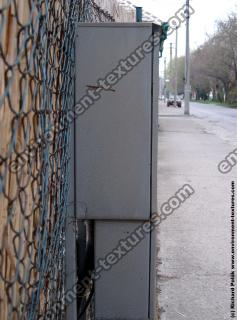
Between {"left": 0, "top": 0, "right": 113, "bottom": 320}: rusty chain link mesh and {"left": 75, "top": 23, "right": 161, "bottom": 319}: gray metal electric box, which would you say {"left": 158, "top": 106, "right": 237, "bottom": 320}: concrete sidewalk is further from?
{"left": 0, "top": 0, "right": 113, "bottom": 320}: rusty chain link mesh

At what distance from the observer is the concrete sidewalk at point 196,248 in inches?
165

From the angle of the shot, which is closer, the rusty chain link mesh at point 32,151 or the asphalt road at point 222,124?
the rusty chain link mesh at point 32,151

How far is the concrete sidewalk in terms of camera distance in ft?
13.7

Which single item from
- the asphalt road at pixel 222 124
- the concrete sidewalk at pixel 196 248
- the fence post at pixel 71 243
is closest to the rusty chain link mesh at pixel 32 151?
the fence post at pixel 71 243

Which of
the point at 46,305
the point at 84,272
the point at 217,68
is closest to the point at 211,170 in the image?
the point at 84,272

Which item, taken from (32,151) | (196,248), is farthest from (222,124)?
(32,151)

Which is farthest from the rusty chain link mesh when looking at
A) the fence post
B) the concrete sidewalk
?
the concrete sidewalk

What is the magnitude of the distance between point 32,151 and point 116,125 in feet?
3.15

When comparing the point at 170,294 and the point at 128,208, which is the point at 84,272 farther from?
the point at 170,294

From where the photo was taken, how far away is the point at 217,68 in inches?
2862

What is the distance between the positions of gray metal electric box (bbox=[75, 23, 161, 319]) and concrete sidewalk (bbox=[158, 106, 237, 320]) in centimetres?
150

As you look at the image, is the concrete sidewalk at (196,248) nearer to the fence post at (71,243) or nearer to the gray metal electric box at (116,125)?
the fence post at (71,243)

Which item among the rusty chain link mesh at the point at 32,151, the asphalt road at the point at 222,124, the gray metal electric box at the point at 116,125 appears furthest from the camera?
the asphalt road at the point at 222,124

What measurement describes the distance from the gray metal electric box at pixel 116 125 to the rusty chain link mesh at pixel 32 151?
14cm
